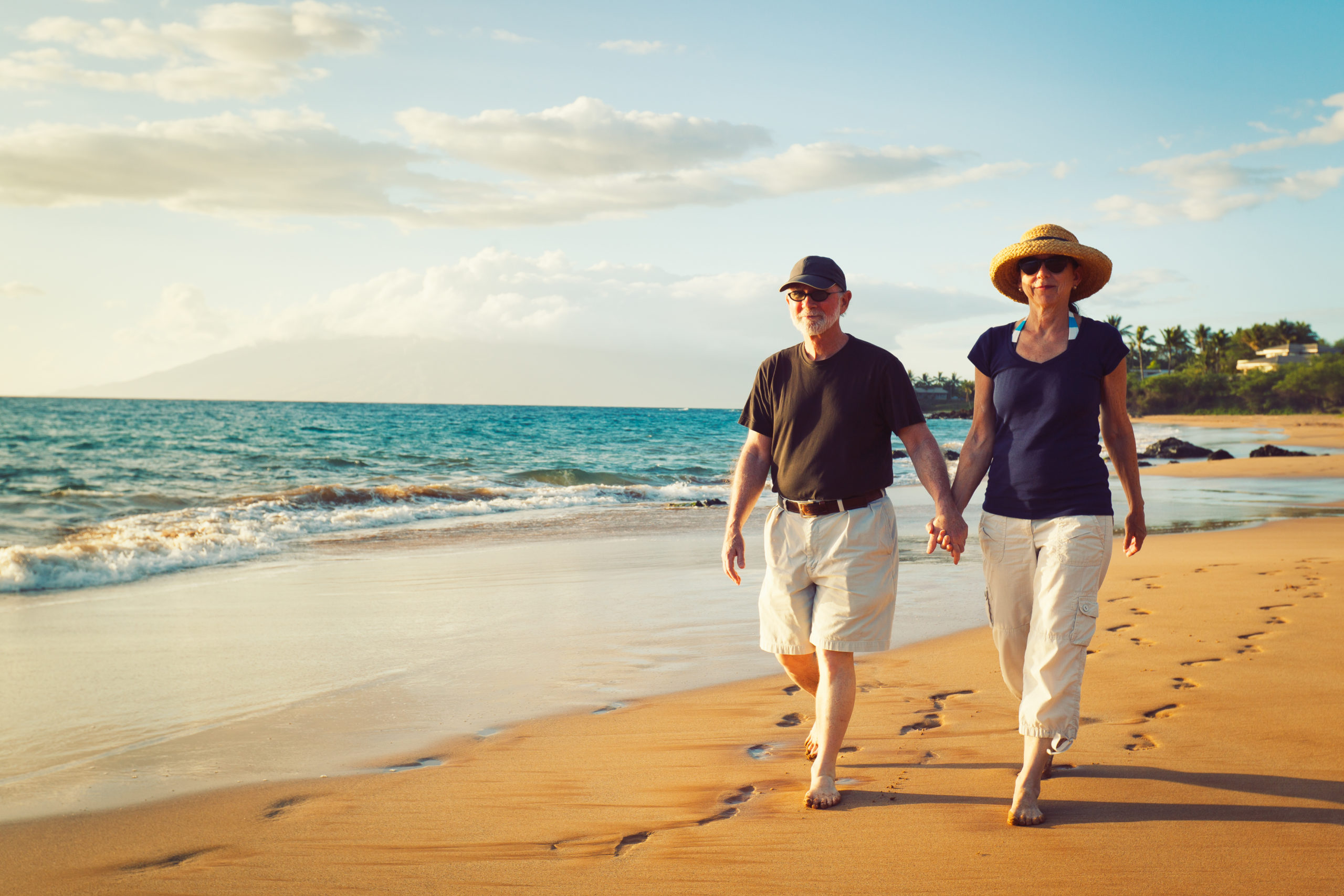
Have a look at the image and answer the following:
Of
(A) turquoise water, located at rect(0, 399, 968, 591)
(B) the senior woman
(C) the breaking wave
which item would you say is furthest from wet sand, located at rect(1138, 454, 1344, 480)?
(B) the senior woman

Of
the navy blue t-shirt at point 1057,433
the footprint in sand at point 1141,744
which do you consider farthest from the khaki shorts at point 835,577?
the footprint in sand at point 1141,744

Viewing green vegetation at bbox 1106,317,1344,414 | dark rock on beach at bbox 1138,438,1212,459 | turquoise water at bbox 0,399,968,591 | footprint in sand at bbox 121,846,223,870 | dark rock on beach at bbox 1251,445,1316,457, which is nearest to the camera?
footprint in sand at bbox 121,846,223,870

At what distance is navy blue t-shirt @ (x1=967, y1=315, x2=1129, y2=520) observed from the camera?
3.22 metres

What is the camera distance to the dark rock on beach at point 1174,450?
94.0 ft

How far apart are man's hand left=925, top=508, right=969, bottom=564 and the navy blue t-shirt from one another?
0.46 feet

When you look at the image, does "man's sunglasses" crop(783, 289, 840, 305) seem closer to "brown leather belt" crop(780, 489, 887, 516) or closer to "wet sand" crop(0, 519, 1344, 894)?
"brown leather belt" crop(780, 489, 887, 516)

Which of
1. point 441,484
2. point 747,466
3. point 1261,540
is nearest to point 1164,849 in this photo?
point 747,466

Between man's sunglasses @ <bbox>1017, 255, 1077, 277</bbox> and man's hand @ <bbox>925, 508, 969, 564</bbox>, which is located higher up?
man's sunglasses @ <bbox>1017, 255, 1077, 277</bbox>

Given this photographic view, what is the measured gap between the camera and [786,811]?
322 cm

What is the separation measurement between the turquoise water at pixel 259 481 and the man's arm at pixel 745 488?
25.1 feet

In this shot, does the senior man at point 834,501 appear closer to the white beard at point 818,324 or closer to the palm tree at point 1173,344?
the white beard at point 818,324

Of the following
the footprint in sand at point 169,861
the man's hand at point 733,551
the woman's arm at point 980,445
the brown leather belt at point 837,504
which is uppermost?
the woman's arm at point 980,445

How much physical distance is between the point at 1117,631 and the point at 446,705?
425 cm

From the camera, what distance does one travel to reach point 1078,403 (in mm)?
3232
